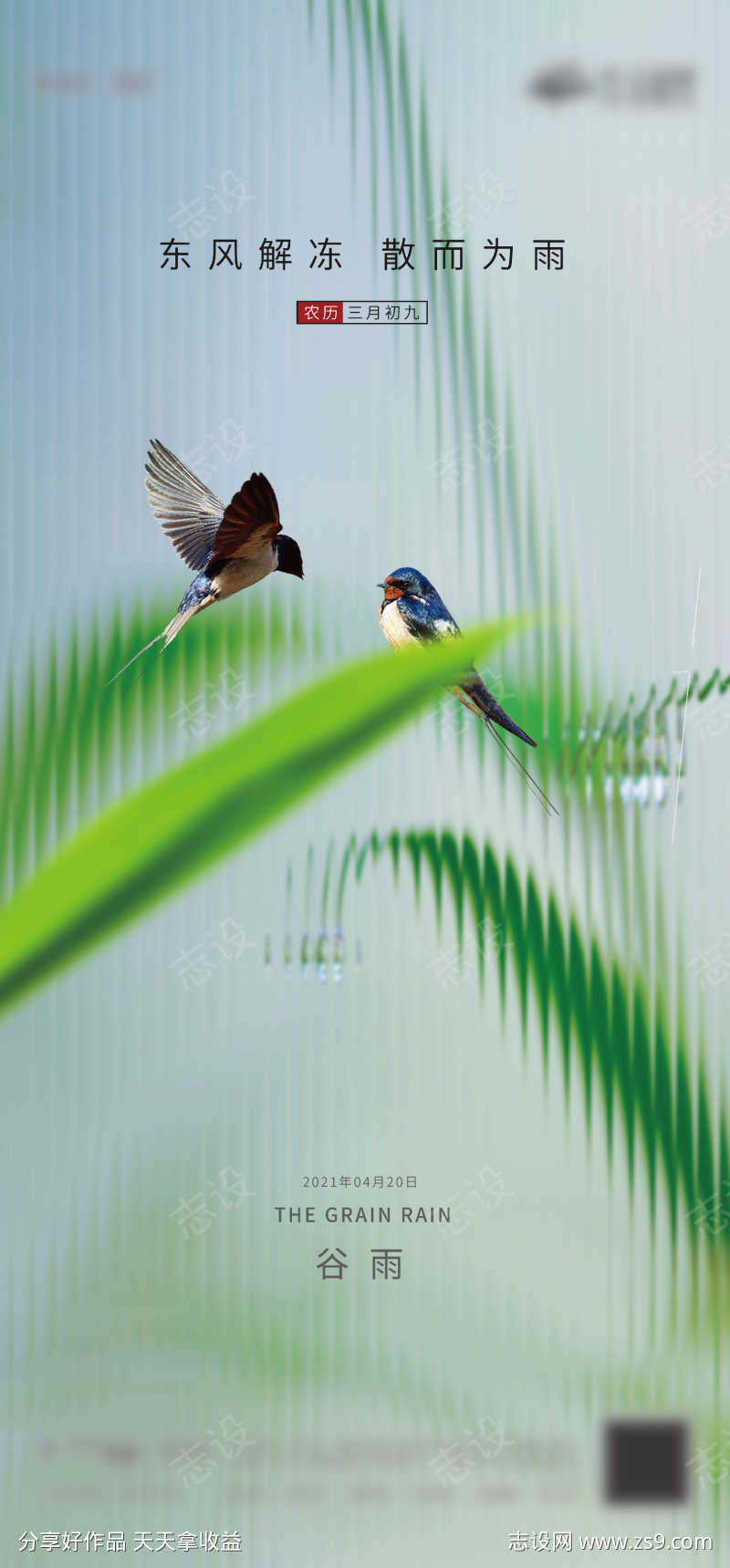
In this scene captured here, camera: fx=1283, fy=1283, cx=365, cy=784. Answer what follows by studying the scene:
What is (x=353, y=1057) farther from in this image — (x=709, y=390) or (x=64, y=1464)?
(x=709, y=390)

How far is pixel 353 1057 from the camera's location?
1.38m

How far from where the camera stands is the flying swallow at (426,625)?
137 centimetres

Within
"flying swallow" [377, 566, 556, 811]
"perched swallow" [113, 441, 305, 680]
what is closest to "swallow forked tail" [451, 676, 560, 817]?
"flying swallow" [377, 566, 556, 811]

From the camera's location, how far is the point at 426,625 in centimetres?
137

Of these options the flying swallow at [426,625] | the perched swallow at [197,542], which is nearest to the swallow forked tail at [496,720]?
the flying swallow at [426,625]

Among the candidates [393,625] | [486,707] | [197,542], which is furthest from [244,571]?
[486,707]

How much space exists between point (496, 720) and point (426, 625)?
0.42 feet

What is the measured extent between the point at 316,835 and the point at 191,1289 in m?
0.50

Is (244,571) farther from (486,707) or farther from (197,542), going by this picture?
(486,707)

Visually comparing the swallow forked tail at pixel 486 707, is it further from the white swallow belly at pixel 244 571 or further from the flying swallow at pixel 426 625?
the white swallow belly at pixel 244 571

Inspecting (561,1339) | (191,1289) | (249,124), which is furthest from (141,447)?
(561,1339)

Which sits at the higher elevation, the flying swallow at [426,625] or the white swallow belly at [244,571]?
the white swallow belly at [244,571]

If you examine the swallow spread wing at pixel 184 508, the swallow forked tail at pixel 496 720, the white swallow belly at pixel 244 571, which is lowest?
the swallow forked tail at pixel 496 720

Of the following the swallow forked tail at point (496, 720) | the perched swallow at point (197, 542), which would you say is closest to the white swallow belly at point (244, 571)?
the perched swallow at point (197, 542)
